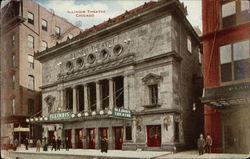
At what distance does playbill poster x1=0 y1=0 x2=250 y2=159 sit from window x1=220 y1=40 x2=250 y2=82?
5 centimetres

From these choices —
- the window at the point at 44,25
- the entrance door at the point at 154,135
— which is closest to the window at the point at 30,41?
the window at the point at 44,25

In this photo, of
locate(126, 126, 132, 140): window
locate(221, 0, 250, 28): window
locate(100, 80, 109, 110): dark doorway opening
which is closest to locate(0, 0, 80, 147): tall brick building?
locate(100, 80, 109, 110): dark doorway opening

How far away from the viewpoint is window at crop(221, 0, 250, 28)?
14852mm

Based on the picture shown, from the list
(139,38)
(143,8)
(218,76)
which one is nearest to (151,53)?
(139,38)

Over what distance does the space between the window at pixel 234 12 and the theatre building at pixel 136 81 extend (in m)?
2.60

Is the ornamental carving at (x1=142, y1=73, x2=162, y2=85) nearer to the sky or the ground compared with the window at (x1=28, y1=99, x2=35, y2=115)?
nearer to the sky

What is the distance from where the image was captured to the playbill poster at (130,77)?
51.3 feet

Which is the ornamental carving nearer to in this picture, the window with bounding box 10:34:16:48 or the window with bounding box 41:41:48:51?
the window with bounding box 41:41:48:51

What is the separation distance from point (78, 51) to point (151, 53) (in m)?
8.08

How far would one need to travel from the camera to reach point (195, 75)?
68.2 feet

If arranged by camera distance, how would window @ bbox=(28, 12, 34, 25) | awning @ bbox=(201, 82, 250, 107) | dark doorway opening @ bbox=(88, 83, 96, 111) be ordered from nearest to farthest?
awning @ bbox=(201, 82, 250, 107) < window @ bbox=(28, 12, 34, 25) < dark doorway opening @ bbox=(88, 83, 96, 111)

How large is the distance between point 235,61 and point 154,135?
28.2ft

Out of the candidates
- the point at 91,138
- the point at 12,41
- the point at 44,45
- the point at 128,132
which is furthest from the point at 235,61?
the point at 12,41

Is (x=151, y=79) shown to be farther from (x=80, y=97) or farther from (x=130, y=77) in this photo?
(x=80, y=97)
